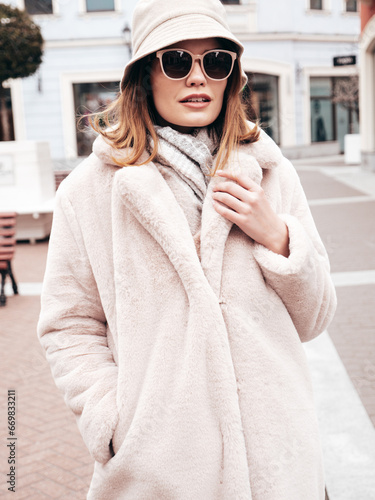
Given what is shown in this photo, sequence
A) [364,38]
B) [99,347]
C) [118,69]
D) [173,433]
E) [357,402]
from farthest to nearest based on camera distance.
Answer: [118,69]
[364,38]
[357,402]
[99,347]
[173,433]

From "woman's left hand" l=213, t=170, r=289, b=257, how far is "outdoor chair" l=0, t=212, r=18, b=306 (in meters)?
5.38

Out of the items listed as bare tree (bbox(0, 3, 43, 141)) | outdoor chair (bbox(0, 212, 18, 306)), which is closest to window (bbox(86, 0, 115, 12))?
bare tree (bbox(0, 3, 43, 141))

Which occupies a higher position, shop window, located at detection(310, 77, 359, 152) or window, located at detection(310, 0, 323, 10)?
window, located at detection(310, 0, 323, 10)

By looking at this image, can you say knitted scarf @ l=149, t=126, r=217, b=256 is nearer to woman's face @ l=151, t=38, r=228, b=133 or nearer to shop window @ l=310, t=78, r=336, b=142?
woman's face @ l=151, t=38, r=228, b=133

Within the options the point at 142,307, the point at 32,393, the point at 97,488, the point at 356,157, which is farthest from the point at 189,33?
the point at 356,157

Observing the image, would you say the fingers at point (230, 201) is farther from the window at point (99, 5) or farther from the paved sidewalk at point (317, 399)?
the window at point (99, 5)

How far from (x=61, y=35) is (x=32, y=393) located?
20405 mm

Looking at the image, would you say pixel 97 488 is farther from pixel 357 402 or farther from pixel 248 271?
pixel 357 402

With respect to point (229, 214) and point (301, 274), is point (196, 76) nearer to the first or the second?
point (229, 214)

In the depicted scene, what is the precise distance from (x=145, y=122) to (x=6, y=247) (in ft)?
18.0

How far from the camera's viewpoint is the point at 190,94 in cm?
145

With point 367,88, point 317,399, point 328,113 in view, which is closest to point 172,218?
point 317,399

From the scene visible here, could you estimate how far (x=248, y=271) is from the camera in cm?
140

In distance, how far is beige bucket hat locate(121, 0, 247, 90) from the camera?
4.58ft
